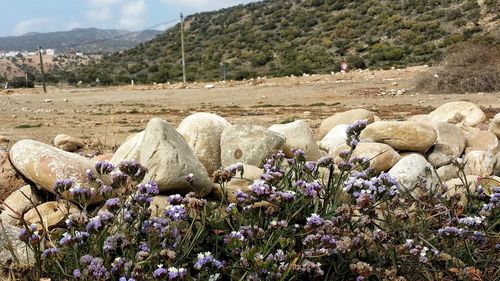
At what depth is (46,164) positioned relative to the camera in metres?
4.45

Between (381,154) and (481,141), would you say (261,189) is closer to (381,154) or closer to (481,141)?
(381,154)

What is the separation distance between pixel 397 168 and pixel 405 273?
225cm

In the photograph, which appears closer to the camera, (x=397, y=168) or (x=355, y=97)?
(x=397, y=168)

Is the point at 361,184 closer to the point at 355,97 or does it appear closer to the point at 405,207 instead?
the point at 405,207

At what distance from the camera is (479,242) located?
3070 millimetres

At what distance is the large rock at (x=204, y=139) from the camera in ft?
18.5

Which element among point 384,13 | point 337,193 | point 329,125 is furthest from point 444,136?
point 384,13

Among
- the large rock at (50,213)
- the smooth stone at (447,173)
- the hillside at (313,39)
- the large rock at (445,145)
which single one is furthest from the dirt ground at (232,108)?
the hillside at (313,39)

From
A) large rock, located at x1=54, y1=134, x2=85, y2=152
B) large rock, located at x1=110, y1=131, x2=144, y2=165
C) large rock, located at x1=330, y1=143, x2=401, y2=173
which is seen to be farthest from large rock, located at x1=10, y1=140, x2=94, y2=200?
large rock, located at x1=54, y1=134, x2=85, y2=152

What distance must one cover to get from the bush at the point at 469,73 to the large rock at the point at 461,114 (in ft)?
28.0

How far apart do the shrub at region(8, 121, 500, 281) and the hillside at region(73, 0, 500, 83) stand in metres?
29.1

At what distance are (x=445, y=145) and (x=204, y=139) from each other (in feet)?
8.73

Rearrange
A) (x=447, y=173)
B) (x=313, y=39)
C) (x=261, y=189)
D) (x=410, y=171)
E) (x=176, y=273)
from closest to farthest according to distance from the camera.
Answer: (x=176, y=273)
(x=261, y=189)
(x=410, y=171)
(x=447, y=173)
(x=313, y=39)

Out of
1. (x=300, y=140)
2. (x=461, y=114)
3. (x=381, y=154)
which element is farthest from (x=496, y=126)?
(x=300, y=140)
